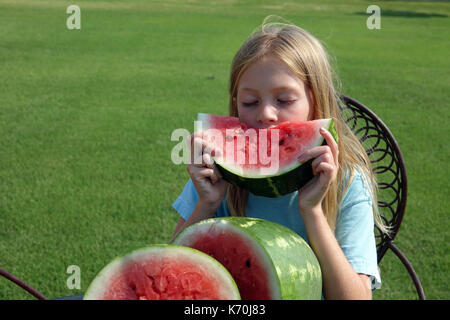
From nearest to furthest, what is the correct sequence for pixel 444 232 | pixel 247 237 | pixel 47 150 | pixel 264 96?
pixel 247 237 → pixel 264 96 → pixel 444 232 → pixel 47 150

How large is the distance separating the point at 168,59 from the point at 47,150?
6.97 meters

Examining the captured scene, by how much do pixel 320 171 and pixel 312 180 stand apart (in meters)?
0.10

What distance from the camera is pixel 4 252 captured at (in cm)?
421

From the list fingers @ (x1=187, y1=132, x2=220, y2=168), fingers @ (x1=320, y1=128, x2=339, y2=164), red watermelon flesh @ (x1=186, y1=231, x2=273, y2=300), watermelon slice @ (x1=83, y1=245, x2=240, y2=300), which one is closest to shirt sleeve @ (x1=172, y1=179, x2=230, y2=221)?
fingers @ (x1=187, y1=132, x2=220, y2=168)

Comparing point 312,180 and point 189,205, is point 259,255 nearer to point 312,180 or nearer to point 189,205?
point 312,180

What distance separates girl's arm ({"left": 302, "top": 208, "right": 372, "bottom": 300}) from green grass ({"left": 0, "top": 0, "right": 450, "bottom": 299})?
230 centimetres

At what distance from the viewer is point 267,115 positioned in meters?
1.91

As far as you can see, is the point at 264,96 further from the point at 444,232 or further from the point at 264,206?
the point at 444,232

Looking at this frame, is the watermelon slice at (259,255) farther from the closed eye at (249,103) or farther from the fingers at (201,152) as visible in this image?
the closed eye at (249,103)

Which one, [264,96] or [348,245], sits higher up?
[264,96]

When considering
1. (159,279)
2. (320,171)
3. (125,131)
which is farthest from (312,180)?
(125,131)

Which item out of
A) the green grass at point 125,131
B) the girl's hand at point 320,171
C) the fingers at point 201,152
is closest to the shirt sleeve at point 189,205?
the fingers at point 201,152

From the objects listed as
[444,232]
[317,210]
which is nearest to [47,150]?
[444,232]

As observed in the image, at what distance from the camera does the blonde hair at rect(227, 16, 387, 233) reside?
6.74 ft
